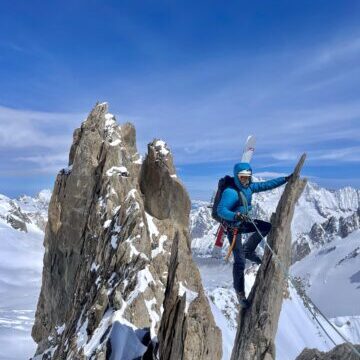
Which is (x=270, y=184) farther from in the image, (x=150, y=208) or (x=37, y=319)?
(x=37, y=319)

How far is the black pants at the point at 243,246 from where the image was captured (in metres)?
16.8

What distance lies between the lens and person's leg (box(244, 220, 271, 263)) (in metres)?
16.8

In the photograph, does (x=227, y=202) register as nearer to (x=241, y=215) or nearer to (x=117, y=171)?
(x=241, y=215)

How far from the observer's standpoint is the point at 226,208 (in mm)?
16344

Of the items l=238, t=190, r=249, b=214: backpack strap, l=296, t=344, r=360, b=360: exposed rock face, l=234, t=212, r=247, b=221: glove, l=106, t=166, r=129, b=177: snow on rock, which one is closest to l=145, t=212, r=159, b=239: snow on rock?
l=106, t=166, r=129, b=177: snow on rock

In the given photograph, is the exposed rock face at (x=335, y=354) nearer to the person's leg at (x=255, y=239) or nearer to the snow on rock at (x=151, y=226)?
the person's leg at (x=255, y=239)

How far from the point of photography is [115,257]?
3462 centimetres

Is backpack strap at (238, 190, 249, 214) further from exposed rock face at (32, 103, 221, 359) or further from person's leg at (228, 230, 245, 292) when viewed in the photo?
exposed rock face at (32, 103, 221, 359)

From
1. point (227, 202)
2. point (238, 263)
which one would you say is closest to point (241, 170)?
point (227, 202)

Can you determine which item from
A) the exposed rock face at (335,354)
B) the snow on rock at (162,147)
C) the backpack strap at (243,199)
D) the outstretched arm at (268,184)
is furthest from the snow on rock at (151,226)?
the backpack strap at (243,199)

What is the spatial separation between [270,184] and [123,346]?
1284 centimetres

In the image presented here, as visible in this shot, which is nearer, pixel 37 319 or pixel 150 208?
pixel 150 208

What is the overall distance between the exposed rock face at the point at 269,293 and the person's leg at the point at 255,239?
1.05ft

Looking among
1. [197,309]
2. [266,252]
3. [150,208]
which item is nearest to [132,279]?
[150,208]
